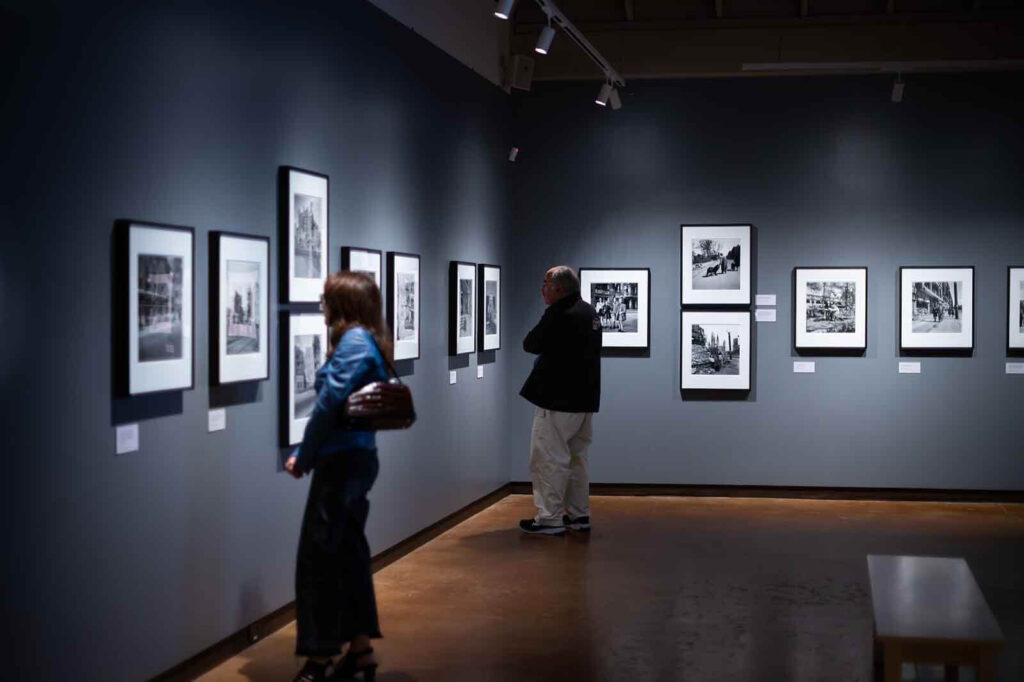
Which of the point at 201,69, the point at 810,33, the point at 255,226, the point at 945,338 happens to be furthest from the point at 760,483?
the point at 201,69

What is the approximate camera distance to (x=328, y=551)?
5.30 meters

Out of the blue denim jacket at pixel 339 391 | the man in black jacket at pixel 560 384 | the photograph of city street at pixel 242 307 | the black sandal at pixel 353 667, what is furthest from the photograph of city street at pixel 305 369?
the man in black jacket at pixel 560 384

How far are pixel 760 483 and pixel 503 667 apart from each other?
617 cm

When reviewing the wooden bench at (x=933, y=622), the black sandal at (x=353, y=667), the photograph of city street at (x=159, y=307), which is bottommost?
the black sandal at (x=353, y=667)

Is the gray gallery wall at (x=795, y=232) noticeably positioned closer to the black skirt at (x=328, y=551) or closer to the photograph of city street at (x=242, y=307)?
the photograph of city street at (x=242, y=307)

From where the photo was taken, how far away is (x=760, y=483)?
1155cm

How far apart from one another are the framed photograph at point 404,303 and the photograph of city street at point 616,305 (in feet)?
10.8

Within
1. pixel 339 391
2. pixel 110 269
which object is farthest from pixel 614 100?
pixel 110 269

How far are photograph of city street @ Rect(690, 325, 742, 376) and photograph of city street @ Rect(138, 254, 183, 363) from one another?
6.91 meters

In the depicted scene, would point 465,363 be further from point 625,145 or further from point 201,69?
point 201,69

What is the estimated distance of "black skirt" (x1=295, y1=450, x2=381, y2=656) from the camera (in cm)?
530

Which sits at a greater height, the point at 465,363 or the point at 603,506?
the point at 465,363

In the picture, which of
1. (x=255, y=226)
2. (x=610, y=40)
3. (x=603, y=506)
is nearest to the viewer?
(x=255, y=226)

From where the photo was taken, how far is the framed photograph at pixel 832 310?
1134cm
